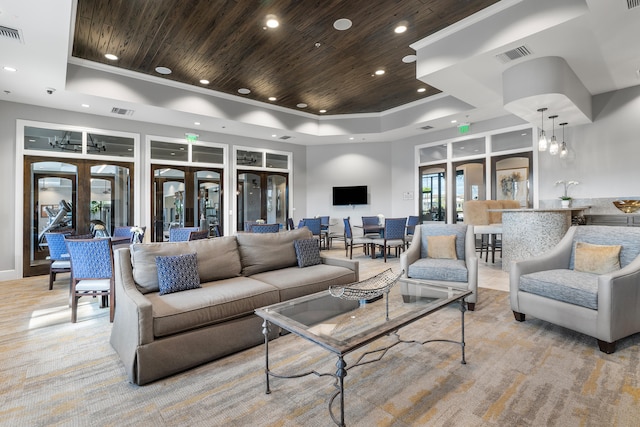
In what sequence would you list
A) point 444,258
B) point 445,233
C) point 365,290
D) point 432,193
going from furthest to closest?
point 432,193, point 445,233, point 444,258, point 365,290

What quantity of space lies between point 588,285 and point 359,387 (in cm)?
214

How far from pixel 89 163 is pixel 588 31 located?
826cm

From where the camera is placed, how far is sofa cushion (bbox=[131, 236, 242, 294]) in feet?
8.88

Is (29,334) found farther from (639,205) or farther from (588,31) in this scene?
A: (639,205)

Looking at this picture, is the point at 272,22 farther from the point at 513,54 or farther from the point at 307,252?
the point at 513,54

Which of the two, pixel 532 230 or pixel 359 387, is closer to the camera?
pixel 359 387

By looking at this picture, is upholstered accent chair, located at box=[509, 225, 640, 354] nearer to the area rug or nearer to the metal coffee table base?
the area rug

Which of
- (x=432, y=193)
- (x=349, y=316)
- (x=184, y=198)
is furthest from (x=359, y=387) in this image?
(x=432, y=193)

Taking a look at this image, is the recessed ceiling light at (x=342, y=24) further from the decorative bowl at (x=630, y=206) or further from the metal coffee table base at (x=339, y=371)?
the decorative bowl at (x=630, y=206)

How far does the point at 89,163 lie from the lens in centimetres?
627

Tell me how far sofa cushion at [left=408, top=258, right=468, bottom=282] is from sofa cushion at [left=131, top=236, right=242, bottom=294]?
6.71ft

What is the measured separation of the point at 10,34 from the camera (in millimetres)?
3348

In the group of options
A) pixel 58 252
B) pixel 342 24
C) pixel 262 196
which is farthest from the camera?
pixel 262 196

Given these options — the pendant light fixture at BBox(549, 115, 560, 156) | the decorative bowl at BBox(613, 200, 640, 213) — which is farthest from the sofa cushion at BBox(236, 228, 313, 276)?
the decorative bowl at BBox(613, 200, 640, 213)
